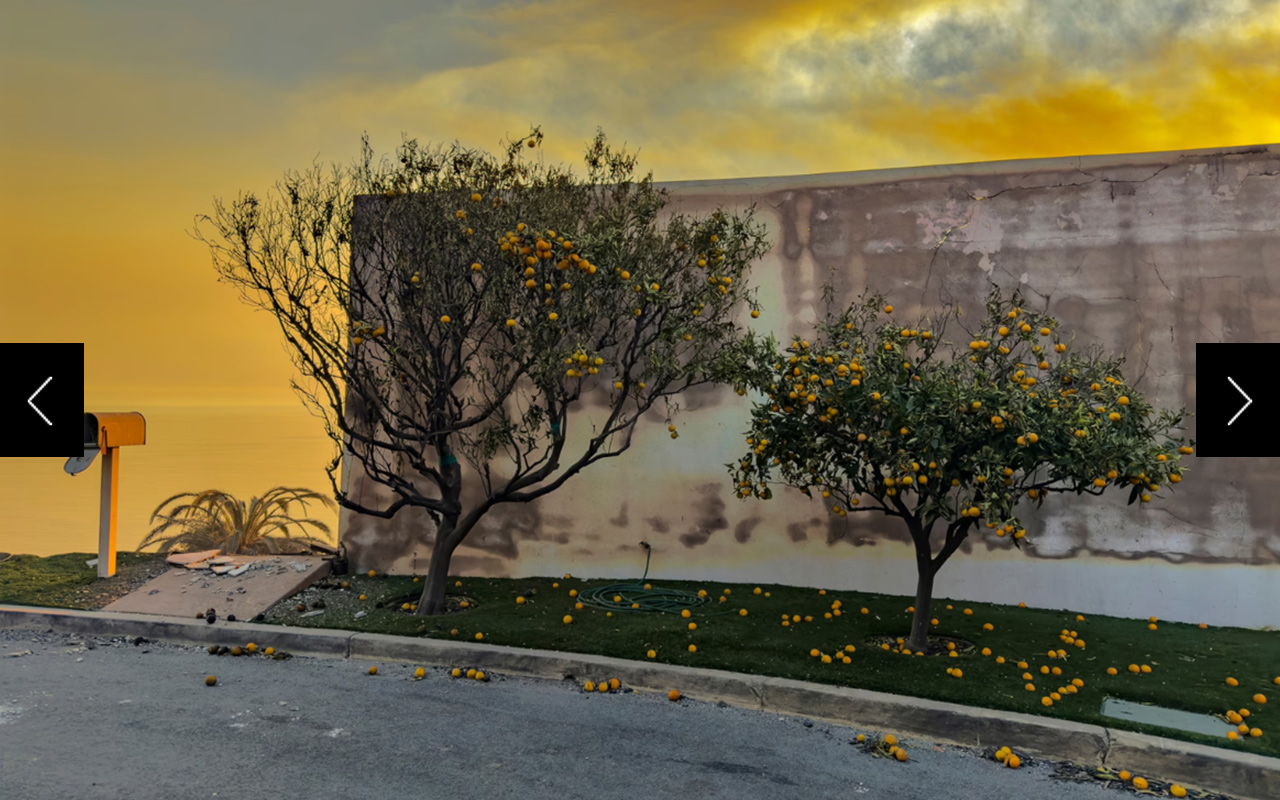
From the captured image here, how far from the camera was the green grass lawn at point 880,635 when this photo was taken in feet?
20.9

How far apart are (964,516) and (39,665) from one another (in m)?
6.91

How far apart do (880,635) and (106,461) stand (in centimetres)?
769

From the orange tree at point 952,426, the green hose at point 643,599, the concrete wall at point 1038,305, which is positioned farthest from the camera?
the concrete wall at point 1038,305

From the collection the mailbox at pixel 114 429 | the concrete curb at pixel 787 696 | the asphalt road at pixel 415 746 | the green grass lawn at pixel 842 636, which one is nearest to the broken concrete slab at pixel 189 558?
the green grass lawn at pixel 842 636

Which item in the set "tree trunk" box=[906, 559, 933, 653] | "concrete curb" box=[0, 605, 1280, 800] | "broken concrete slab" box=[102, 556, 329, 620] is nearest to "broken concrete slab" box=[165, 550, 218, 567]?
"broken concrete slab" box=[102, 556, 329, 620]

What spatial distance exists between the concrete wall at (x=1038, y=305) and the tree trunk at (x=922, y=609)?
208cm

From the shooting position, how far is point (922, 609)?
24.0 ft

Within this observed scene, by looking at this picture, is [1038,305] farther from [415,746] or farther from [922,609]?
[415,746]

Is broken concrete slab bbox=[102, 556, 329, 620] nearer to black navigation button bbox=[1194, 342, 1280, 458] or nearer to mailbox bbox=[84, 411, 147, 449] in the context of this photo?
mailbox bbox=[84, 411, 147, 449]

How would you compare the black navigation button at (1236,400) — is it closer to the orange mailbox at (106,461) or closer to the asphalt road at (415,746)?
A: the asphalt road at (415,746)

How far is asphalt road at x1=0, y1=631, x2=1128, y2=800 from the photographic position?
16.0 feet

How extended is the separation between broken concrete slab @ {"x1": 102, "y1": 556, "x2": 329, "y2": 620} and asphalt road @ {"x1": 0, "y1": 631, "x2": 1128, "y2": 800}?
4.85ft

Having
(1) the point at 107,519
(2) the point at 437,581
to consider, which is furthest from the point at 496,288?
(1) the point at 107,519

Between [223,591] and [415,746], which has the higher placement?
[223,591]
